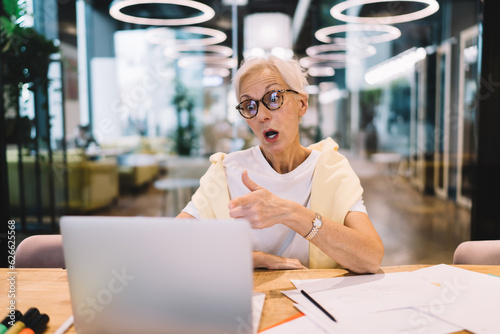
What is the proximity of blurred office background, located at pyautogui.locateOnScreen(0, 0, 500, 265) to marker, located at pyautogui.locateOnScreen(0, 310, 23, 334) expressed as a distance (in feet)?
11.8

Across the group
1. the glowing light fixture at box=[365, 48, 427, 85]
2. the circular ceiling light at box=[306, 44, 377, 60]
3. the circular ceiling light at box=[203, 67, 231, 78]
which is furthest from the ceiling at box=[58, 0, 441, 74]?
the glowing light fixture at box=[365, 48, 427, 85]

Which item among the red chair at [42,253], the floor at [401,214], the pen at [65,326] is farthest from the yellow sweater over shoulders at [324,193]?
the floor at [401,214]

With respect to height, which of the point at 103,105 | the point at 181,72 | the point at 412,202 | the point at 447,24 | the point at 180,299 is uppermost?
the point at 447,24

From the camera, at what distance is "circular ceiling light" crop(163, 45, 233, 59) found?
5746 millimetres

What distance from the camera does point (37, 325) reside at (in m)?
0.95

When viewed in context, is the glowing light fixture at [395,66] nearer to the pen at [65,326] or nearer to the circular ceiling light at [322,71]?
the circular ceiling light at [322,71]

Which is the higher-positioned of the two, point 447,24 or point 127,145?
point 447,24

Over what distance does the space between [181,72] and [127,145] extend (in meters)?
1.49

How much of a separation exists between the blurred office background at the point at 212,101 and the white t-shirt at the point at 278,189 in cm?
278

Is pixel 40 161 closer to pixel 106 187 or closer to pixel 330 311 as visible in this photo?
pixel 106 187

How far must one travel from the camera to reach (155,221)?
2.48 feet

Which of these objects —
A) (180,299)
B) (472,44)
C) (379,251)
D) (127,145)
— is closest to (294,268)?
(379,251)

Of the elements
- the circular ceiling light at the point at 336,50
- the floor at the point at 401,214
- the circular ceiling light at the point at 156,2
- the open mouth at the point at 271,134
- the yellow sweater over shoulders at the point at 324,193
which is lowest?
the floor at the point at 401,214

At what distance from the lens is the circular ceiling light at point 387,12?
375 cm
